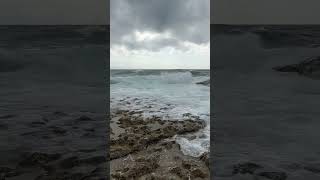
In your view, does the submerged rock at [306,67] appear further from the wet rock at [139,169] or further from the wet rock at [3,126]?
the wet rock at [139,169]

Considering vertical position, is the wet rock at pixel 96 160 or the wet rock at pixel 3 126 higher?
the wet rock at pixel 3 126

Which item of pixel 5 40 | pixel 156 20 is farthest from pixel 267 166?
pixel 156 20

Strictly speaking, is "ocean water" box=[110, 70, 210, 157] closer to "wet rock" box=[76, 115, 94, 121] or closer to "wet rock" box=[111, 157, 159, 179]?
"wet rock" box=[111, 157, 159, 179]

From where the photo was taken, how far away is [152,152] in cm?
429

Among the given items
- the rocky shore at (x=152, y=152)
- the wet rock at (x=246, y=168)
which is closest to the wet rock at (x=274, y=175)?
the wet rock at (x=246, y=168)

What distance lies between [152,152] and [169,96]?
1.49 meters

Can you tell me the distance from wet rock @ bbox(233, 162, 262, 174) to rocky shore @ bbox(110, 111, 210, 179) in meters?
1.82

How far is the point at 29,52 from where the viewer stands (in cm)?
214

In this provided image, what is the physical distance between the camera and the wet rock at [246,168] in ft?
7.04

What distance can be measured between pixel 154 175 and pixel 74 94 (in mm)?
2019

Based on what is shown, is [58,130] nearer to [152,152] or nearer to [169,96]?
[152,152]

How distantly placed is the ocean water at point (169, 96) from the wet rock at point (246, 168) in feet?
6.64

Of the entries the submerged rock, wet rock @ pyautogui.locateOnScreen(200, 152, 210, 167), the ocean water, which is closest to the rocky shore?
wet rock @ pyautogui.locateOnScreen(200, 152, 210, 167)

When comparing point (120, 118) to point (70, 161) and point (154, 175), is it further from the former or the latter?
point (70, 161)
